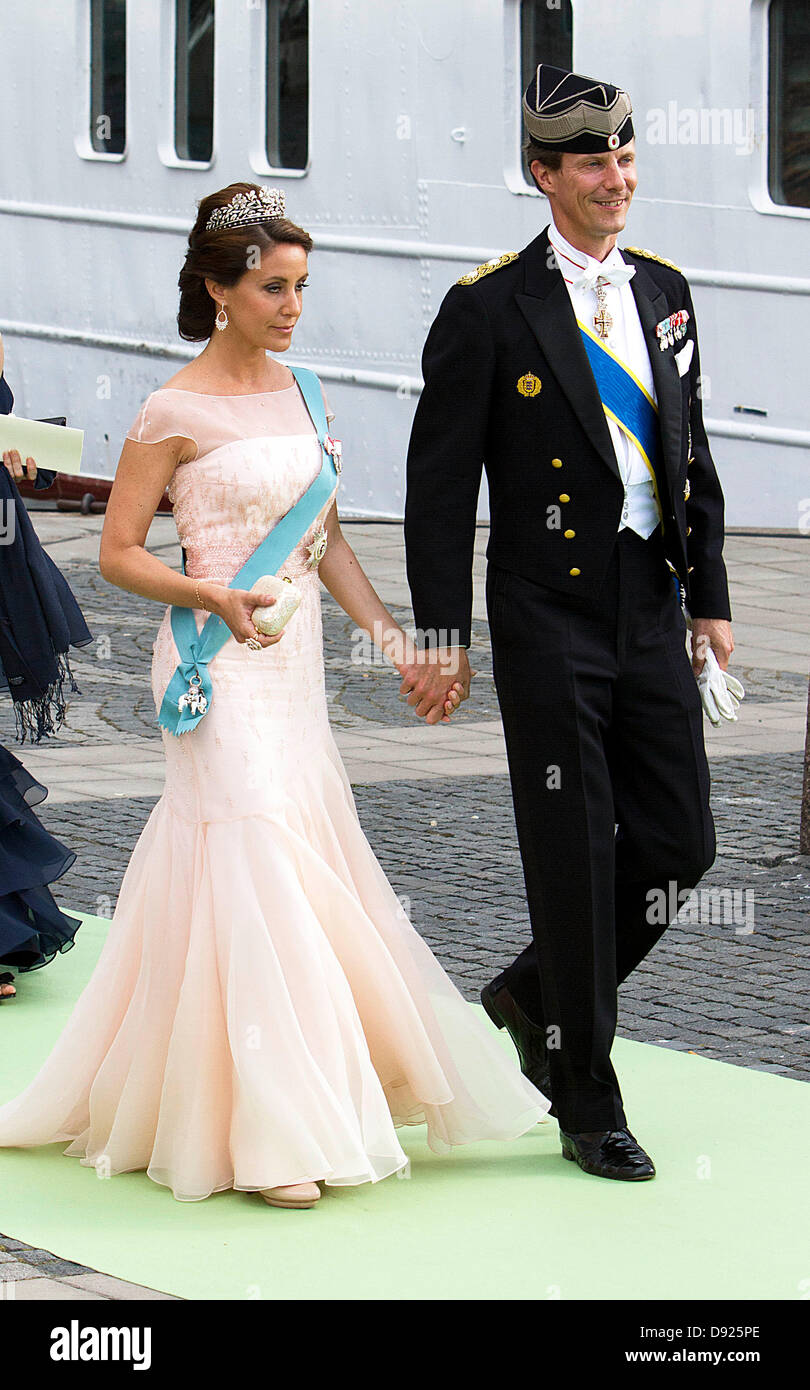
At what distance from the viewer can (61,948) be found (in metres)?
6.18

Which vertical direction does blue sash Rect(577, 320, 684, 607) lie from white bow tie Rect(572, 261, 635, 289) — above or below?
below

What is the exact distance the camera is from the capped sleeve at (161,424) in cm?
454

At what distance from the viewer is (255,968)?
4410 mm

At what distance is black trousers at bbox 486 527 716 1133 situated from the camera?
14.8 feet

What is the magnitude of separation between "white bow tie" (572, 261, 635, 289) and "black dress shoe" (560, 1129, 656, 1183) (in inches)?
66.5

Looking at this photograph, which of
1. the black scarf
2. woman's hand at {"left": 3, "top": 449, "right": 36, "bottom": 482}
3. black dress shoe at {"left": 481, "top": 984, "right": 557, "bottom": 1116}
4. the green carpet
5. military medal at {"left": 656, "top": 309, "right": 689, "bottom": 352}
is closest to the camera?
the green carpet

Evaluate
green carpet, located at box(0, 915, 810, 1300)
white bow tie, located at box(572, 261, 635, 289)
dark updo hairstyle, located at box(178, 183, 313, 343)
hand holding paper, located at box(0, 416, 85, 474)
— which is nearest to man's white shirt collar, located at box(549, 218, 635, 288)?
white bow tie, located at box(572, 261, 635, 289)

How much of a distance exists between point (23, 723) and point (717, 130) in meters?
8.55

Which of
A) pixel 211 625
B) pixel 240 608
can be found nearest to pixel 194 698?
pixel 211 625

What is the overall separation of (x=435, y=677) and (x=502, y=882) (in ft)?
9.31

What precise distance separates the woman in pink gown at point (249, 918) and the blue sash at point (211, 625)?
25 millimetres

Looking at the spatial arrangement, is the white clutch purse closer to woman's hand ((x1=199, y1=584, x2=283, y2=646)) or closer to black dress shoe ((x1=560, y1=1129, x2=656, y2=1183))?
woman's hand ((x1=199, y1=584, x2=283, y2=646))
